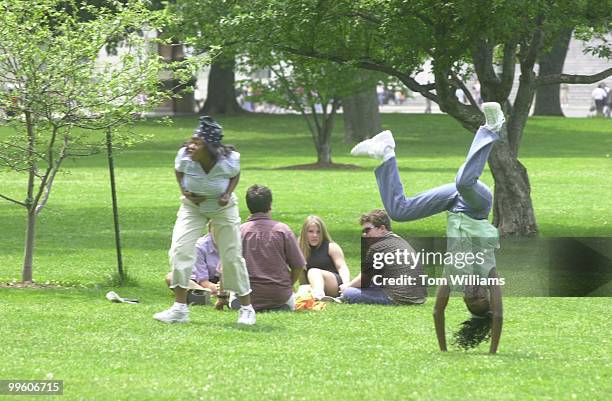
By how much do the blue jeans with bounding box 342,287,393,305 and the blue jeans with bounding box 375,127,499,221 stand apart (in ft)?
11.9

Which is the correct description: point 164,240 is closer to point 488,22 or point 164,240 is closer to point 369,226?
point 488,22

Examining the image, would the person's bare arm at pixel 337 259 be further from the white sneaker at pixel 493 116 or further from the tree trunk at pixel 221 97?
the tree trunk at pixel 221 97

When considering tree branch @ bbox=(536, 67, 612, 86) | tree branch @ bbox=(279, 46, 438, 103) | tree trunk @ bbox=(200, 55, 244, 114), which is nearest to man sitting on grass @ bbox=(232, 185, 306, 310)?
tree branch @ bbox=(279, 46, 438, 103)

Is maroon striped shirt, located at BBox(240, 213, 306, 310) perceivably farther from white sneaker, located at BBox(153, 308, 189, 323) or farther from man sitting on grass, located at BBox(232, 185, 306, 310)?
white sneaker, located at BBox(153, 308, 189, 323)

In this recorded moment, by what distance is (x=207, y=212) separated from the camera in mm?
10664

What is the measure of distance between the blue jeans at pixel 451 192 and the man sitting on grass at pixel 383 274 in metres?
2.88

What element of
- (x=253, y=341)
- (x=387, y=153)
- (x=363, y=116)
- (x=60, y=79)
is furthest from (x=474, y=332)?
(x=363, y=116)

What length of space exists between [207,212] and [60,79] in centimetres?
318

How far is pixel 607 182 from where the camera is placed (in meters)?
30.9

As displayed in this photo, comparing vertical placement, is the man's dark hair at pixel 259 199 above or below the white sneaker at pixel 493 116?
below

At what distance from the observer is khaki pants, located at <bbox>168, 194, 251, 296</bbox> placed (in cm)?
1065

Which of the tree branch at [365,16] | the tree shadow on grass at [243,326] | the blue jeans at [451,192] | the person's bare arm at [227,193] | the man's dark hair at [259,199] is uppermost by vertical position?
the tree branch at [365,16]

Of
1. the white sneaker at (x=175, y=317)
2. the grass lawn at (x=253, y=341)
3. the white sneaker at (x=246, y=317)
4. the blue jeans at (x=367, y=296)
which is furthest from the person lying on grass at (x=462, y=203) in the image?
the blue jeans at (x=367, y=296)

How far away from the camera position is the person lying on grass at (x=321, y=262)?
1291 cm
